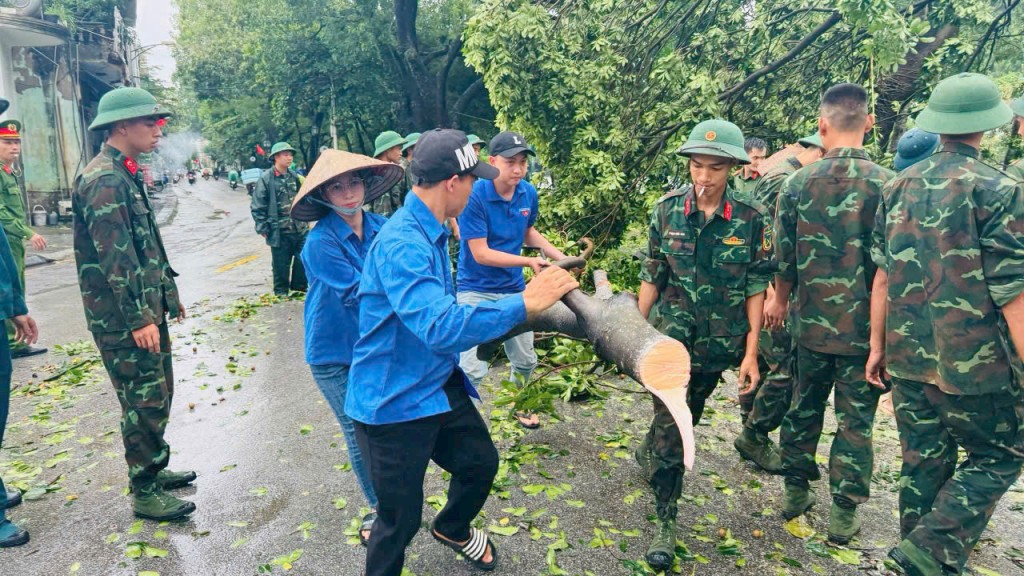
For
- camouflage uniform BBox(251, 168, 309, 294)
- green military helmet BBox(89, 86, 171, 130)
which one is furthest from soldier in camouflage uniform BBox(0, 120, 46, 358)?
green military helmet BBox(89, 86, 171, 130)

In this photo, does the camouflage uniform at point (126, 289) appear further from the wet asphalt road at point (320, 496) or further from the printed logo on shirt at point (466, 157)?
the printed logo on shirt at point (466, 157)

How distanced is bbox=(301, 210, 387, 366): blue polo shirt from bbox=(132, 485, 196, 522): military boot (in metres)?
1.43

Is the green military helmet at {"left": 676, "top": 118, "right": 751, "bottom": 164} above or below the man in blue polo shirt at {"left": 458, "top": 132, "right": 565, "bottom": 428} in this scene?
above

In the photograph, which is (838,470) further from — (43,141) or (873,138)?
(43,141)

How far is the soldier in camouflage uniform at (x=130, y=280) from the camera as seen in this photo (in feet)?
11.7

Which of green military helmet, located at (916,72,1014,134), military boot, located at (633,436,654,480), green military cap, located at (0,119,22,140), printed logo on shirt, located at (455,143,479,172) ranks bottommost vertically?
military boot, located at (633,436,654,480)

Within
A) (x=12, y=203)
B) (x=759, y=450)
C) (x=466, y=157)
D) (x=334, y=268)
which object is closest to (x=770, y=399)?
(x=759, y=450)

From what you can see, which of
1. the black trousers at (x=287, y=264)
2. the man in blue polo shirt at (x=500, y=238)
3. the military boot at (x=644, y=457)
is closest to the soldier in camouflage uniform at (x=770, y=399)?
the military boot at (x=644, y=457)

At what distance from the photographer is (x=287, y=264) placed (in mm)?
9984

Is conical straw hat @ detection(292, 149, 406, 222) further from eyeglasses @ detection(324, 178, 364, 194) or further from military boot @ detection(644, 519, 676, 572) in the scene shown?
military boot @ detection(644, 519, 676, 572)

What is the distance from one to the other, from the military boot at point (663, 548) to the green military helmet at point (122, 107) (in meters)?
3.58

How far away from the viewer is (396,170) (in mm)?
3725

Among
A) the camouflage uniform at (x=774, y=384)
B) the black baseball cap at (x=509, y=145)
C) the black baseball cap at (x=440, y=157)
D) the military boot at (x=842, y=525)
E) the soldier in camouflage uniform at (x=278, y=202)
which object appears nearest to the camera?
the black baseball cap at (x=440, y=157)

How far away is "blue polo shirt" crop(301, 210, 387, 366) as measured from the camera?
10.5 feet
